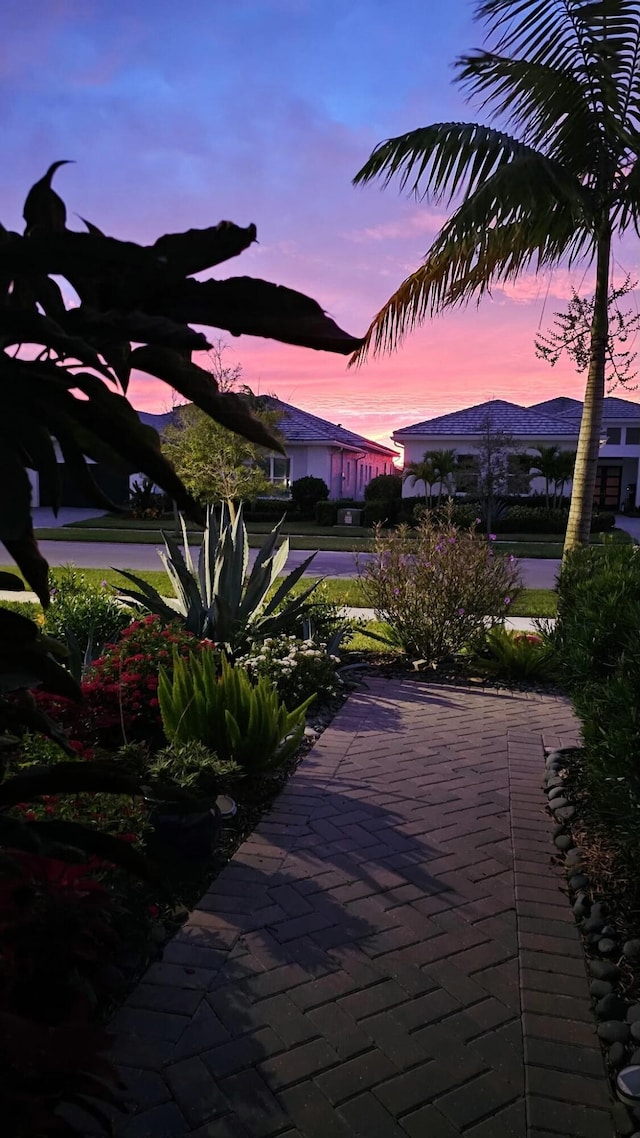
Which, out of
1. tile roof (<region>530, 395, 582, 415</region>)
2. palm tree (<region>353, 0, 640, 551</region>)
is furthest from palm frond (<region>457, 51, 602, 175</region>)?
tile roof (<region>530, 395, 582, 415</region>)

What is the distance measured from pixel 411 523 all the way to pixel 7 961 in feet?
94.2

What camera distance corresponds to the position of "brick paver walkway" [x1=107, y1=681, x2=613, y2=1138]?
2.09 meters

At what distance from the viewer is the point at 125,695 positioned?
4.38m

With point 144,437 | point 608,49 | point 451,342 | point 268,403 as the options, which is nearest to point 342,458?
point 268,403

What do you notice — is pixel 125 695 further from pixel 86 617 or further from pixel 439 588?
Answer: pixel 439 588

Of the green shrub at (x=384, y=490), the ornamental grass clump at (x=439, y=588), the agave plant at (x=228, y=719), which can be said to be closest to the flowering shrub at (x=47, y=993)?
the agave plant at (x=228, y=719)

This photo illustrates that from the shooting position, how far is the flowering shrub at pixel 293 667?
5688 millimetres

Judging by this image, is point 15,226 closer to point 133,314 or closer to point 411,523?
point 133,314

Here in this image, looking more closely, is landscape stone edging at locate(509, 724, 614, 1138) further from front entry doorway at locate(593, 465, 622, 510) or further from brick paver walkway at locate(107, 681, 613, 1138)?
front entry doorway at locate(593, 465, 622, 510)

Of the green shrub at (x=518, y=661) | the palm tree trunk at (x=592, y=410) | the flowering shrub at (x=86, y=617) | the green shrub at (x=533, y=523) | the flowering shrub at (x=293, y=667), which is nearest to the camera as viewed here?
the flowering shrub at (x=293, y=667)

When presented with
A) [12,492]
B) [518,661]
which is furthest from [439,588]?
[12,492]

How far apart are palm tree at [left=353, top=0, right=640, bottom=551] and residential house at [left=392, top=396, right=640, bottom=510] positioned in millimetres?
22036

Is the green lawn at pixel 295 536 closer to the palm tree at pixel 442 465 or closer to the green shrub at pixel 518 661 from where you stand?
the palm tree at pixel 442 465

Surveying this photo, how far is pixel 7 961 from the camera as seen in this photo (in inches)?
61.9
